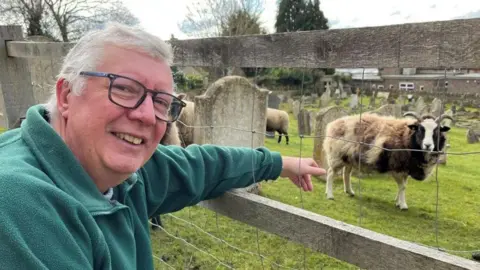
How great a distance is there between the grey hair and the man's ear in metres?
0.02

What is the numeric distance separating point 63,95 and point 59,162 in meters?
0.27

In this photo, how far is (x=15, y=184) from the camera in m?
1.01

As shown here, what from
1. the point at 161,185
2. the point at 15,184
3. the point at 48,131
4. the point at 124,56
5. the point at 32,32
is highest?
the point at 32,32

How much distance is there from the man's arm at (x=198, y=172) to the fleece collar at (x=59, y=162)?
1.64 ft

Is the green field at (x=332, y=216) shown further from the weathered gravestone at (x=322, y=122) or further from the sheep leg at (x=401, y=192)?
the weathered gravestone at (x=322, y=122)

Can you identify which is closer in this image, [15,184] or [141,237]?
[15,184]

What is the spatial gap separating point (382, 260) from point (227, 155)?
87 centimetres

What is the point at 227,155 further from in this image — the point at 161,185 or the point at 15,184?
the point at 15,184

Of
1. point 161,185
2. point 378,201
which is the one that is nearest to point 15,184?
point 161,185

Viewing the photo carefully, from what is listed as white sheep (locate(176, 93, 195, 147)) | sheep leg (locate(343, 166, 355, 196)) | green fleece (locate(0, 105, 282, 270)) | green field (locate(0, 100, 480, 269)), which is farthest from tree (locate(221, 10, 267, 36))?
green fleece (locate(0, 105, 282, 270))

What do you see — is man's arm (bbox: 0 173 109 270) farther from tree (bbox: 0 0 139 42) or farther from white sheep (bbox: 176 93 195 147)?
tree (bbox: 0 0 139 42)

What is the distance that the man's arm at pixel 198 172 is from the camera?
71.1 inches

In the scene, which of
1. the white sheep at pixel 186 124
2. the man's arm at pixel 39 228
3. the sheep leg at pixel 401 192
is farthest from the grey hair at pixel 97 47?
the white sheep at pixel 186 124

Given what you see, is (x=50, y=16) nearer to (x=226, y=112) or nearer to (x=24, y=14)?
(x=24, y=14)
